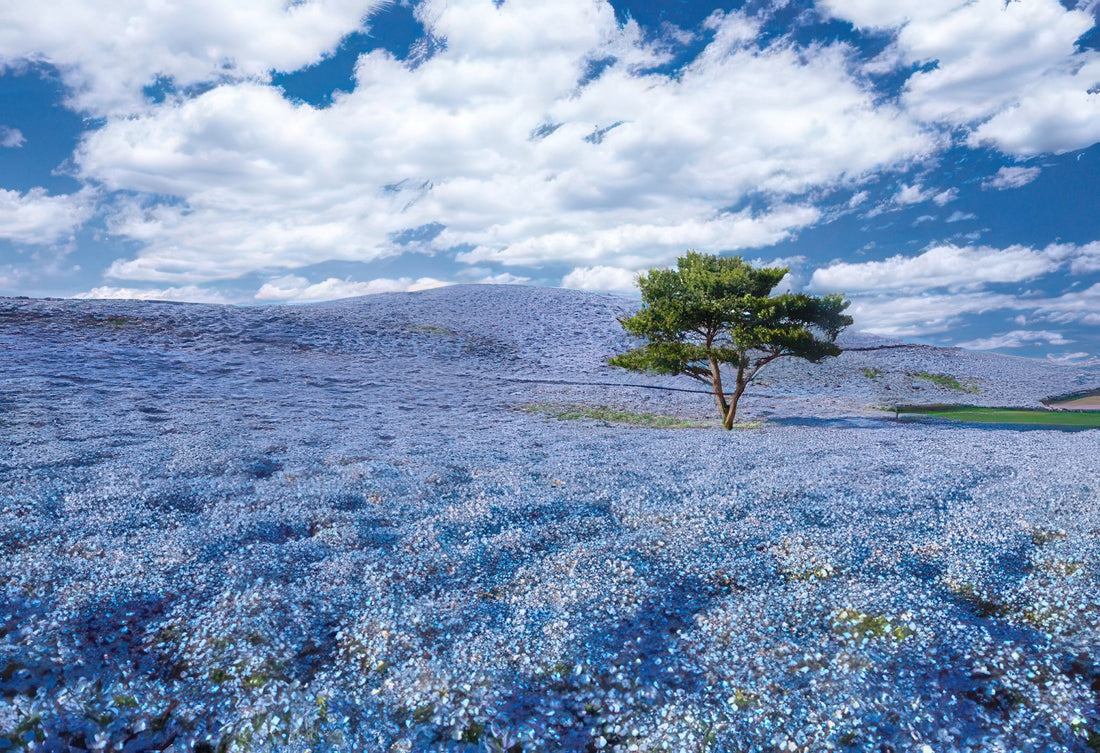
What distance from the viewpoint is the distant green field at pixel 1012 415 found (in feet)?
87.5

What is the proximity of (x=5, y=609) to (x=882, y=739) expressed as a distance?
8.02 metres

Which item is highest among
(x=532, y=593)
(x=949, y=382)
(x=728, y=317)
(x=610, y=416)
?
(x=728, y=317)

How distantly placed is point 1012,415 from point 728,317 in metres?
18.1

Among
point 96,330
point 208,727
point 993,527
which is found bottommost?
point 208,727

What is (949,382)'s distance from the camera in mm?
41125

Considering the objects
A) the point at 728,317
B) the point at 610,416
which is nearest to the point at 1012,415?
the point at 728,317

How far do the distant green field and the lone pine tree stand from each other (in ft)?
34.9

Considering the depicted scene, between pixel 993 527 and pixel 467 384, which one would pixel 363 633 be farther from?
pixel 467 384

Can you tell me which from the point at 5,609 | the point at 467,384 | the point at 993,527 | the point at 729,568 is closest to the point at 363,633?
the point at 5,609

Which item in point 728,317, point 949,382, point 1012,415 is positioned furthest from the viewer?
point 949,382

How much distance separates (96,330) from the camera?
31.5m

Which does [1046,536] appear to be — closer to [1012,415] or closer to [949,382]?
[1012,415]

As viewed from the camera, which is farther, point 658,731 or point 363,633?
point 363,633

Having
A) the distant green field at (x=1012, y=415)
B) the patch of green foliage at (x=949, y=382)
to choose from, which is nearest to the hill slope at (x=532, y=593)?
the distant green field at (x=1012, y=415)
